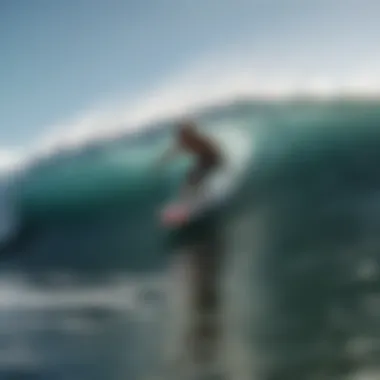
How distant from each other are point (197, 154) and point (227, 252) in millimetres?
170

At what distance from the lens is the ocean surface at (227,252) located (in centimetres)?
117

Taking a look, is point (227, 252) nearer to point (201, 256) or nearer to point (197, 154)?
point (201, 256)

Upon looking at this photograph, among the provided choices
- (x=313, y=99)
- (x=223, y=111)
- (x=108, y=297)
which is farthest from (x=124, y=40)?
(x=108, y=297)

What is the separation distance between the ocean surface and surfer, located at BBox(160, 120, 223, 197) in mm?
19

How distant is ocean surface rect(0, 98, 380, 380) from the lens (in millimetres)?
1165

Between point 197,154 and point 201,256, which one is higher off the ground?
point 197,154

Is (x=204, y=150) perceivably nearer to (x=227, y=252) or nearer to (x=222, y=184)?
(x=222, y=184)

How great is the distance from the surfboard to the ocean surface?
12 mm

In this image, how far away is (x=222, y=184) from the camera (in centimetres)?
121

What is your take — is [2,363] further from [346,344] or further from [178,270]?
[346,344]

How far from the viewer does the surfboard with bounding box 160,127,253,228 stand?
1.21 meters

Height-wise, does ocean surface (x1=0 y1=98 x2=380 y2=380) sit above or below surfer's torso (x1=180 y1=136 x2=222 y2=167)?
below

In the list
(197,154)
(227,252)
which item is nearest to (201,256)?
(227,252)

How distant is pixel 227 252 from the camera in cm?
120
